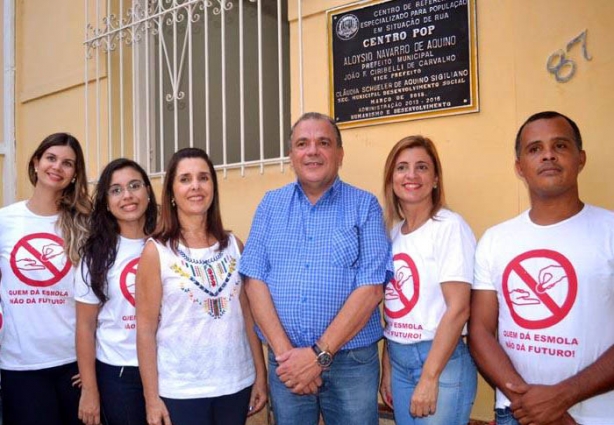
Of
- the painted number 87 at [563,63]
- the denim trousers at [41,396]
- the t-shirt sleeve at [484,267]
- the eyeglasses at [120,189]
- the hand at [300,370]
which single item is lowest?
the denim trousers at [41,396]

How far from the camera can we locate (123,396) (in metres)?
2.76

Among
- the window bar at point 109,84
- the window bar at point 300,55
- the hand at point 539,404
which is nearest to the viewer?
the hand at point 539,404

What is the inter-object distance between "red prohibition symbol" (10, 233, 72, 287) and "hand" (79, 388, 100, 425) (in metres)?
0.63

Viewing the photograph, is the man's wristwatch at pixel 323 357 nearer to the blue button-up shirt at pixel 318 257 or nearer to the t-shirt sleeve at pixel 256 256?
the blue button-up shirt at pixel 318 257

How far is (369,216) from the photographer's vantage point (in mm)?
2746

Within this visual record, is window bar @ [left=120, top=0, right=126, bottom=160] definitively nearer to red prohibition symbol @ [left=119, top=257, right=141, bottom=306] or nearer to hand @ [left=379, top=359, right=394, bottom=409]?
red prohibition symbol @ [left=119, top=257, right=141, bottom=306]

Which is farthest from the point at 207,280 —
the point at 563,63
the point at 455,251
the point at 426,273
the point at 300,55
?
the point at 563,63

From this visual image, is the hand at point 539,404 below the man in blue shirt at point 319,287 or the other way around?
below

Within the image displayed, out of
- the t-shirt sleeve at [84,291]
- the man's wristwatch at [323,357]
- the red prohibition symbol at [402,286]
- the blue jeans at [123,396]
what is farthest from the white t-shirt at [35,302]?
the red prohibition symbol at [402,286]

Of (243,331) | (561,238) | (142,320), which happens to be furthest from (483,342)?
(142,320)

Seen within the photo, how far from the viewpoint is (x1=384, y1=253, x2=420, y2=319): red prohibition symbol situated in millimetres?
2609

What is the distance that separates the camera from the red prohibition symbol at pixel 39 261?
304 cm

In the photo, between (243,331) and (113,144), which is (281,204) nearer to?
(243,331)

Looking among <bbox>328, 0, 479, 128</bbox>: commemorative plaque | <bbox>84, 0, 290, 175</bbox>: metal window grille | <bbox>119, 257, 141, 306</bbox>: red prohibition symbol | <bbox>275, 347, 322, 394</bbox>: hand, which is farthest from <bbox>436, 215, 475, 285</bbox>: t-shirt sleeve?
<bbox>84, 0, 290, 175</bbox>: metal window grille
